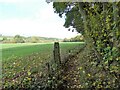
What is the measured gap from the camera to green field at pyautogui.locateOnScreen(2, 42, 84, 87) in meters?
5.31

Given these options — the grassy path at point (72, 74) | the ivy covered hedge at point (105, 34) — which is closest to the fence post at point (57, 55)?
the grassy path at point (72, 74)

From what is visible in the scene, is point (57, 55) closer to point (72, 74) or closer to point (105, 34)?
point (72, 74)

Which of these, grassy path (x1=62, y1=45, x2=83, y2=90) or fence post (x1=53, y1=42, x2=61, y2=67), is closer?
grassy path (x1=62, y1=45, x2=83, y2=90)

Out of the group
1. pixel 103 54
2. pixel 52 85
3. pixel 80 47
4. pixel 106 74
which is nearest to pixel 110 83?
pixel 106 74

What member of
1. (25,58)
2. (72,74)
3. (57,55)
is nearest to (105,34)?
(72,74)

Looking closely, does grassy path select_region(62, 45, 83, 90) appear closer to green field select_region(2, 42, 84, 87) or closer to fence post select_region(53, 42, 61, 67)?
fence post select_region(53, 42, 61, 67)

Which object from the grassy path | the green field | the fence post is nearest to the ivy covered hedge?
the grassy path

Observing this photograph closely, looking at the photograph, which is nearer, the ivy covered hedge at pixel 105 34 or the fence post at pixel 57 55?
the ivy covered hedge at pixel 105 34

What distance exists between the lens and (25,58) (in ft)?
A: 21.1

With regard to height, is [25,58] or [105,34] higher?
[105,34]

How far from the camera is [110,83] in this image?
4.10 meters

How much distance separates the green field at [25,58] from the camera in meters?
5.31

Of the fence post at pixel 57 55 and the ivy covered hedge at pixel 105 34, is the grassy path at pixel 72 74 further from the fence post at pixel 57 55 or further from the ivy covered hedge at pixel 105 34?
the ivy covered hedge at pixel 105 34

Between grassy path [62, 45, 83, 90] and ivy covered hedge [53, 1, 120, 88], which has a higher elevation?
ivy covered hedge [53, 1, 120, 88]
